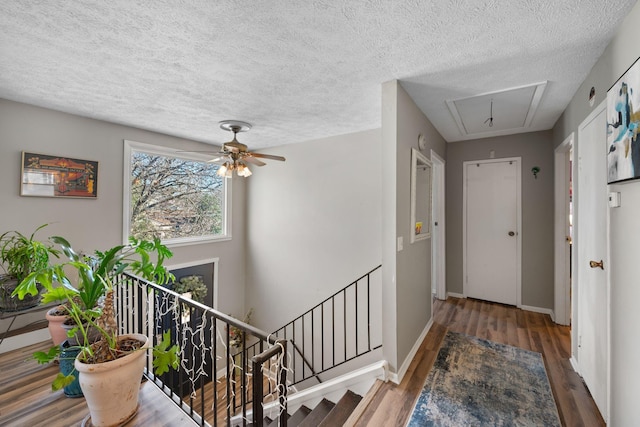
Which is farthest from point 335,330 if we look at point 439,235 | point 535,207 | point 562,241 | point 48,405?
point 535,207

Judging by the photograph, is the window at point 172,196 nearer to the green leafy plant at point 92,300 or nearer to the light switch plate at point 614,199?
the green leafy plant at point 92,300

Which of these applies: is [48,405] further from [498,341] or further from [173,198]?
[498,341]

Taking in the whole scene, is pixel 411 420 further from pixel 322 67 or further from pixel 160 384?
pixel 322 67

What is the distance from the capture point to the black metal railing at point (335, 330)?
3.54m

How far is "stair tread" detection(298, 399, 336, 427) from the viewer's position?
8.28 feet

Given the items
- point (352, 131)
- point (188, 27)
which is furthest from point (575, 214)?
point (188, 27)

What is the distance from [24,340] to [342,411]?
315 cm

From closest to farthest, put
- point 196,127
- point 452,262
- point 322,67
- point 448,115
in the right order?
point 322,67 → point 448,115 → point 196,127 → point 452,262

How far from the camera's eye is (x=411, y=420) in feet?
5.87

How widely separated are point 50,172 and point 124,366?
2484mm

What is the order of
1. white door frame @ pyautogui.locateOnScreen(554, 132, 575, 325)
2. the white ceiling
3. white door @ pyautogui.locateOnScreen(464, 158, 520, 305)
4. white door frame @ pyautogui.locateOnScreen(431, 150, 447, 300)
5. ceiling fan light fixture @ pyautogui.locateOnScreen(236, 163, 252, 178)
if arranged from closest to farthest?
the white ceiling < ceiling fan light fixture @ pyautogui.locateOnScreen(236, 163, 252, 178) < white door frame @ pyautogui.locateOnScreen(554, 132, 575, 325) < white door @ pyautogui.locateOnScreen(464, 158, 520, 305) < white door frame @ pyautogui.locateOnScreen(431, 150, 447, 300)

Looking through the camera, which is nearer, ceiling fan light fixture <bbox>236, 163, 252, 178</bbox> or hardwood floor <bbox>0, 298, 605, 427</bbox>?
hardwood floor <bbox>0, 298, 605, 427</bbox>

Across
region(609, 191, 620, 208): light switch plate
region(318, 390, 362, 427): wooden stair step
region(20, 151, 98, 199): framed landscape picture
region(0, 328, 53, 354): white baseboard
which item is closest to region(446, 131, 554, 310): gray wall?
region(609, 191, 620, 208): light switch plate

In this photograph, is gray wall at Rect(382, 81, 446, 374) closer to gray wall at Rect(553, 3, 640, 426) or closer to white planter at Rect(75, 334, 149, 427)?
gray wall at Rect(553, 3, 640, 426)
